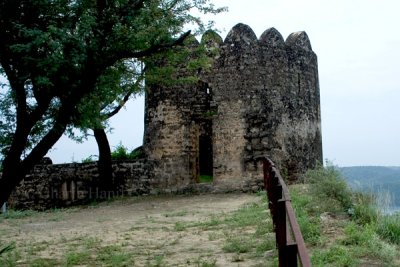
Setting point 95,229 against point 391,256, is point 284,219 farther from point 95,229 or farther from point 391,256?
point 95,229

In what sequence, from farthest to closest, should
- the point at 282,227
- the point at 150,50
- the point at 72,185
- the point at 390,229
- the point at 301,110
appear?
the point at 72,185 < the point at 301,110 < the point at 150,50 < the point at 390,229 < the point at 282,227

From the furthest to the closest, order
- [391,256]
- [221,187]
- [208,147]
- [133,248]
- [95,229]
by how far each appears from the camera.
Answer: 1. [208,147]
2. [221,187]
3. [95,229]
4. [133,248]
5. [391,256]

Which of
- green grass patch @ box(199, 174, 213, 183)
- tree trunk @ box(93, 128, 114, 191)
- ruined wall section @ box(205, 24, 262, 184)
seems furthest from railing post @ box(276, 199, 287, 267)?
tree trunk @ box(93, 128, 114, 191)

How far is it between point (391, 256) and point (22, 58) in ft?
14.3

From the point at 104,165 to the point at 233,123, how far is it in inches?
160

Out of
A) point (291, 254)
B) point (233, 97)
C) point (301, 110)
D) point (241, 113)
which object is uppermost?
point (233, 97)

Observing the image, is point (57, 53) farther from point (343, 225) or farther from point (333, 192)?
point (333, 192)

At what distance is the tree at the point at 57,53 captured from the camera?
5969mm

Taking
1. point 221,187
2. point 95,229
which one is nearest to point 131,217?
point 95,229

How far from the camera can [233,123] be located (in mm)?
14766

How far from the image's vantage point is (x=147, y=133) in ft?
51.9

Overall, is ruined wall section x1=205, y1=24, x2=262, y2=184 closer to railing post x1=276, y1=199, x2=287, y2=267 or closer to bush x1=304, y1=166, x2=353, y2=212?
bush x1=304, y1=166, x2=353, y2=212

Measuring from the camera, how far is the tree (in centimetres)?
597

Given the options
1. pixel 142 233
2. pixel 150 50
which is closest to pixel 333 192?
pixel 142 233
